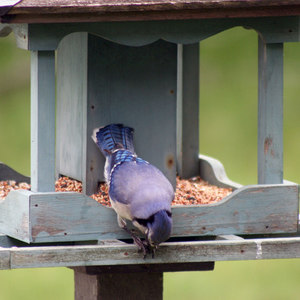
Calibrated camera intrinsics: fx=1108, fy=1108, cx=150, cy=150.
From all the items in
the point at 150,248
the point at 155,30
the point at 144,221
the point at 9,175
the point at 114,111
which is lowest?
the point at 150,248

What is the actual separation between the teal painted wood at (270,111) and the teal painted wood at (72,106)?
76cm

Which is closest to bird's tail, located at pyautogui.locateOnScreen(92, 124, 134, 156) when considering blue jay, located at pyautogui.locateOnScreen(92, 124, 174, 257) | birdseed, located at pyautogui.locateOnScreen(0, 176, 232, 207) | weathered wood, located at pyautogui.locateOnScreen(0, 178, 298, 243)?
blue jay, located at pyautogui.locateOnScreen(92, 124, 174, 257)

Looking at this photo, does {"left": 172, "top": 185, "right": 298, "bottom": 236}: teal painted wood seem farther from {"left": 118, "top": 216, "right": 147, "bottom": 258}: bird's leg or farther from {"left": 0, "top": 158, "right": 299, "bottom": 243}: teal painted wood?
{"left": 118, "top": 216, "right": 147, "bottom": 258}: bird's leg

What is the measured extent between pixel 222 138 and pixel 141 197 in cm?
399

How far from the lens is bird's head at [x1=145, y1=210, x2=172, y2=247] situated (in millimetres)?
4223

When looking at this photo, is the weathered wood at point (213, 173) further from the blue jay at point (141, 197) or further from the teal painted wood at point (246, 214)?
the blue jay at point (141, 197)

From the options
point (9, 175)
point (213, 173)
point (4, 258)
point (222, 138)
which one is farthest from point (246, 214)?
point (222, 138)

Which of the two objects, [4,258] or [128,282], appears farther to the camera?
[128,282]

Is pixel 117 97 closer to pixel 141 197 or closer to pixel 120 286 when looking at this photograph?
pixel 141 197

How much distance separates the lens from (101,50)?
15.6 feet

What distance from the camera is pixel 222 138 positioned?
825 cm

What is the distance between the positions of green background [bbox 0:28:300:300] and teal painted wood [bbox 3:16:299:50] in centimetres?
315

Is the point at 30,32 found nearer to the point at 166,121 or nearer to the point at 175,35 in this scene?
the point at 175,35

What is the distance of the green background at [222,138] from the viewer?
7.61 m
